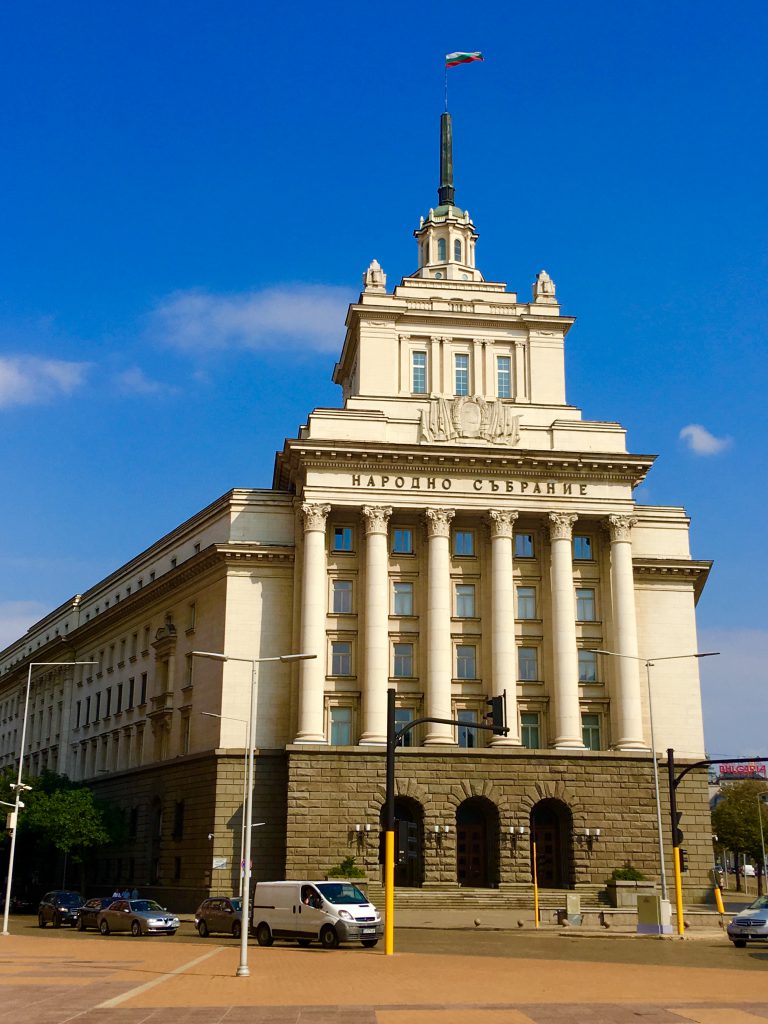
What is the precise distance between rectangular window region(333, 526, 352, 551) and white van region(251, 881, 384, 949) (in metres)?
25.8

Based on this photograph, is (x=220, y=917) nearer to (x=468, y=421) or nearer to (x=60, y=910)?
(x=60, y=910)

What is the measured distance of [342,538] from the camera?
6306 centimetres

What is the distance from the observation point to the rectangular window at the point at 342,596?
6172cm

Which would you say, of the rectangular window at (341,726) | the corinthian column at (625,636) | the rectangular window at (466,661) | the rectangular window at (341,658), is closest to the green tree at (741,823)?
the corinthian column at (625,636)

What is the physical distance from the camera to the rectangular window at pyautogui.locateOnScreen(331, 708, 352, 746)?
59.6 meters

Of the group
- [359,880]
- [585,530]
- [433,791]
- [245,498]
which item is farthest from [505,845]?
[245,498]

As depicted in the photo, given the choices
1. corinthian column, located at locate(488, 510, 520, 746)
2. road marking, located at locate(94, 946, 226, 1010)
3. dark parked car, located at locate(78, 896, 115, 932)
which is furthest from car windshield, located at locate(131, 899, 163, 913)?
corinthian column, located at locate(488, 510, 520, 746)

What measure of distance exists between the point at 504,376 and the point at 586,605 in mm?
15111

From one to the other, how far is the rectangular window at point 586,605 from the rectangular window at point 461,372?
Answer: 1415cm

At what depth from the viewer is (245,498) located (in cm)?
6594

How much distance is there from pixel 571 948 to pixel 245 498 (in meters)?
36.2

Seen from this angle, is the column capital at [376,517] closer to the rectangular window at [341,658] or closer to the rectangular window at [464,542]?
the rectangular window at [464,542]

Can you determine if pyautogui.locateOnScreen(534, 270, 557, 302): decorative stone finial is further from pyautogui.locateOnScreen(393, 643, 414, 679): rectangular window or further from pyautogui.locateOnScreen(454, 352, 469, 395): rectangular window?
pyautogui.locateOnScreen(393, 643, 414, 679): rectangular window

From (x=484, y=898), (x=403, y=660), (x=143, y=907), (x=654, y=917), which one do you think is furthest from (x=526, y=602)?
(x=143, y=907)
